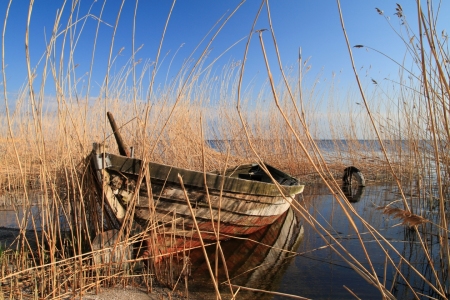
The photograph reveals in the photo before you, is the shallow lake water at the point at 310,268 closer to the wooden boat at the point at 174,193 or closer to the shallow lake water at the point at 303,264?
the shallow lake water at the point at 303,264

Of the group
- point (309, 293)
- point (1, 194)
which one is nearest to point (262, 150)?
point (309, 293)

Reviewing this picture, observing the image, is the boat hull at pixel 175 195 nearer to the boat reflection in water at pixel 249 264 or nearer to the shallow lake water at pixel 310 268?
the boat reflection in water at pixel 249 264

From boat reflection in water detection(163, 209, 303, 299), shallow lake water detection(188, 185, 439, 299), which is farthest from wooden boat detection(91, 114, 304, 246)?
shallow lake water detection(188, 185, 439, 299)

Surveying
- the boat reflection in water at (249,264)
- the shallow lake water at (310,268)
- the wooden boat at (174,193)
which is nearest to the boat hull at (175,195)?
the wooden boat at (174,193)

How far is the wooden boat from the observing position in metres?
2.12

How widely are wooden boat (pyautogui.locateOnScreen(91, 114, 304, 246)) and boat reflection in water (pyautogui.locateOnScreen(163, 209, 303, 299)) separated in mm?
231

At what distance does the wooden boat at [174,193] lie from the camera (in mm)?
2117

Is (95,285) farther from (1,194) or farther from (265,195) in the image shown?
(1,194)

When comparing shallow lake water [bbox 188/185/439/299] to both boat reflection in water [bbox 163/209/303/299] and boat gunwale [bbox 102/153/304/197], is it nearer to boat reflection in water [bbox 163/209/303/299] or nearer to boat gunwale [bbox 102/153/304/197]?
boat reflection in water [bbox 163/209/303/299]

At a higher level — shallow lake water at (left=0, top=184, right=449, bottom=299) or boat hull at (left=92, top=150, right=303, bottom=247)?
boat hull at (left=92, top=150, right=303, bottom=247)

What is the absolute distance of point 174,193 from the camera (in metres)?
2.35

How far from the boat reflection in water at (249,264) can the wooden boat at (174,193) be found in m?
0.23

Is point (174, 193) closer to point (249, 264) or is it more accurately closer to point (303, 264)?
point (249, 264)

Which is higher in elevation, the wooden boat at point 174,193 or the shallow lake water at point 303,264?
the wooden boat at point 174,193
